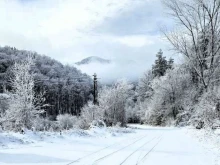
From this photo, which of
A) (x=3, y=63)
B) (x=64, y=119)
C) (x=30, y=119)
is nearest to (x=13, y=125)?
(x=30, y=119)

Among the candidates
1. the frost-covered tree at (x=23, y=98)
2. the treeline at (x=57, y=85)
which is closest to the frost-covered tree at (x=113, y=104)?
the frost-covered tree at (x=23, y=98)

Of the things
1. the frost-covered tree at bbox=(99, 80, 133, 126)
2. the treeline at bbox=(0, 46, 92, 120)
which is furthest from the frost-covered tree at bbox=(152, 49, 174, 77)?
the frost-covered tree at bbox=(99, 80, 133, 126)

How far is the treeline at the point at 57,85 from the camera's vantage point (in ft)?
401

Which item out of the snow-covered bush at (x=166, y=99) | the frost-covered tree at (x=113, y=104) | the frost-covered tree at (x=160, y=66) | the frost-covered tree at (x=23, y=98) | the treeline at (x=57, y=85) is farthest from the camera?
the treeline at (x=57, y=85)

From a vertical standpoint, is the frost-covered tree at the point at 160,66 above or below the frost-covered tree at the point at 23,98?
above

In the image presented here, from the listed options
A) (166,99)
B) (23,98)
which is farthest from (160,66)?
(23,98)

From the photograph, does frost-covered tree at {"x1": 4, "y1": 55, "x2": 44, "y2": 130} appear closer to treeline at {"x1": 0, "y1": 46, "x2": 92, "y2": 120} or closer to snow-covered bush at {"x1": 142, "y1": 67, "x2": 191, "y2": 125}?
snow-covered bush at {"x1": 142, "y1": 67, "x2": 191, "y2": 125}

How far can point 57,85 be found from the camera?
449 feet

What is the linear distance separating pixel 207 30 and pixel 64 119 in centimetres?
5250

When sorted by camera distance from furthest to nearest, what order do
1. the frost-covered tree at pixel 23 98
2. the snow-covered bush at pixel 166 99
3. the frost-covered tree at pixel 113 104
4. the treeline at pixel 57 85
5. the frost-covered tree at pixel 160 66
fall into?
the treeline at pixel 57 85, the frost-covered tree at pixel 160 66, the snow-covered bush at pixel 166 99, the frost-covered tree at pixel 113 104, the frost-covered tree at pixel 23 98

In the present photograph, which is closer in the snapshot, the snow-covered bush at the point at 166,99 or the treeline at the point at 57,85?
the snow-covered bush at the point at 166,99

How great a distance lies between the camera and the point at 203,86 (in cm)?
2909

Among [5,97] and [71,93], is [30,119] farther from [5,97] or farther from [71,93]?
[71,93]

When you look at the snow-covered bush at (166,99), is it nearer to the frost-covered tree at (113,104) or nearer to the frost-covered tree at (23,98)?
the frost-covered tree at (113,104)
